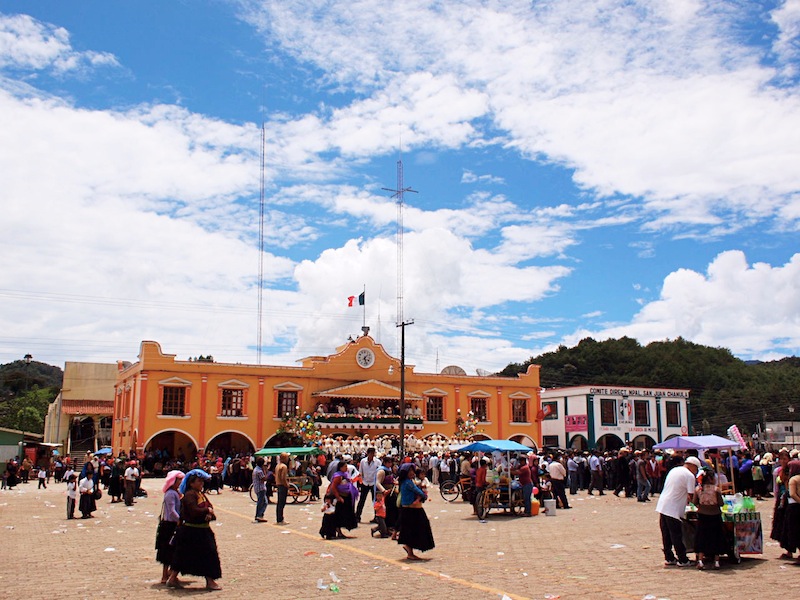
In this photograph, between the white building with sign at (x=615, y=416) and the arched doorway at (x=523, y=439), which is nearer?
the arched doorway at (x=523, y=439)

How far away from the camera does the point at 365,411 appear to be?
44656mm

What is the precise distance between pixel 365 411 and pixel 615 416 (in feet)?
57.8

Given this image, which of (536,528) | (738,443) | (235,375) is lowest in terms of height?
(536,528)

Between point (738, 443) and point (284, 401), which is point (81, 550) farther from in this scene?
point (284, 401)

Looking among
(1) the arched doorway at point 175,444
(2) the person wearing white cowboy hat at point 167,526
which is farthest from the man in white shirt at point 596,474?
(1) the arched doorway at point 175,444

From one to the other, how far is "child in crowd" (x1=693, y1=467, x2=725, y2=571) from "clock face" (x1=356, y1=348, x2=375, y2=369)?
121 feet

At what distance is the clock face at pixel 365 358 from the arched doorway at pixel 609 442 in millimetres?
16170

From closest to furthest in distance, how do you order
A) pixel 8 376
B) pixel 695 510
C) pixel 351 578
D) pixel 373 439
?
pixel 351 578 < pixel 695 510 < pixel 373 439 < pixel 8 376

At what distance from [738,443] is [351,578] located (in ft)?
53.3

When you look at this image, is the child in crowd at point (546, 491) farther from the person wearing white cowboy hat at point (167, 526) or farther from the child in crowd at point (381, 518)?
the person wearing white cowboy hat at point (167, 526)

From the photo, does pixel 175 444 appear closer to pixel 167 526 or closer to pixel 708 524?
pixel 167 526

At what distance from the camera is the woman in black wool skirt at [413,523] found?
37.7 ft

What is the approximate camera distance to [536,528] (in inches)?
641

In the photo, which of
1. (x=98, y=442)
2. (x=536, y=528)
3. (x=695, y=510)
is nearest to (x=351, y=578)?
(x=695, y=510)
